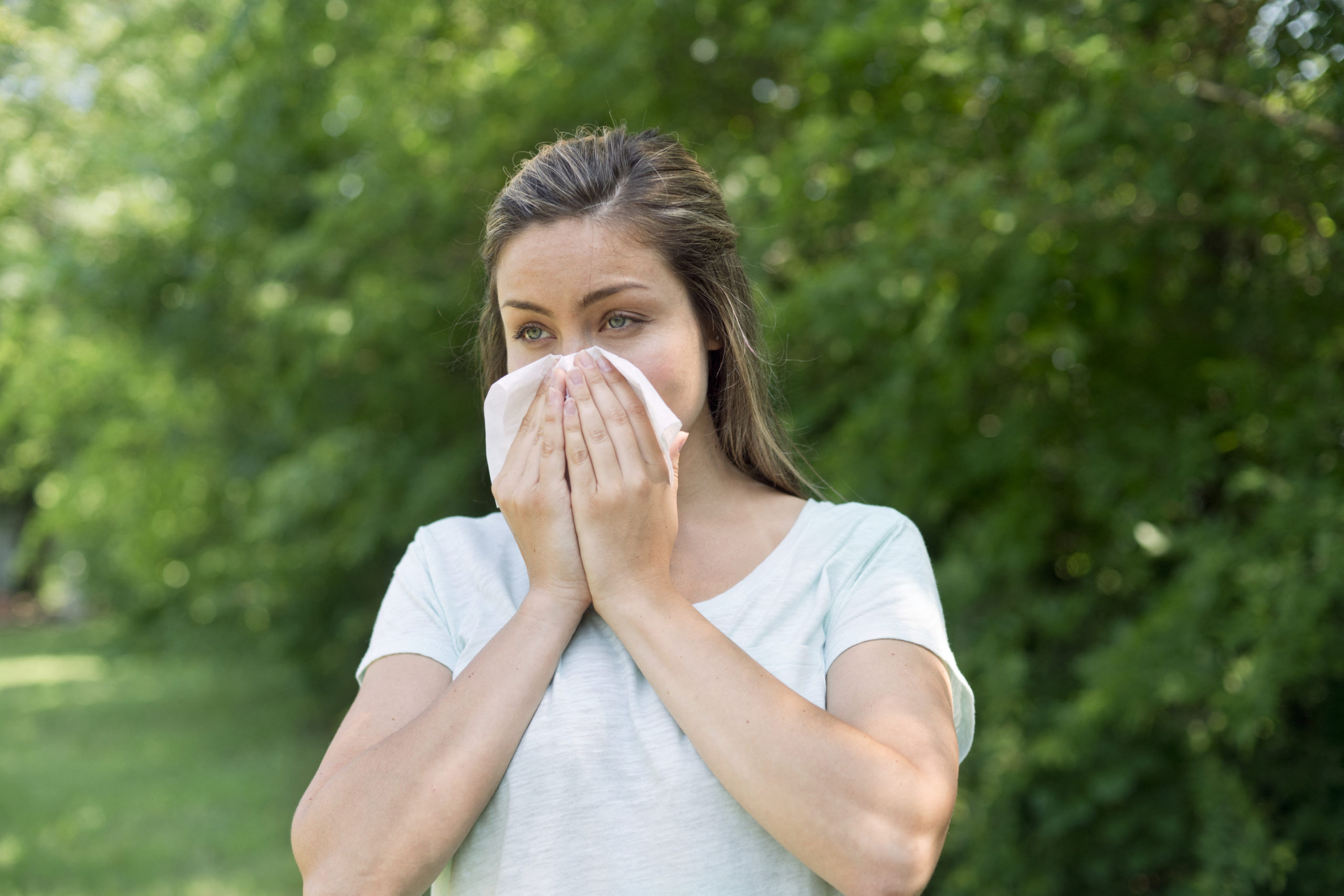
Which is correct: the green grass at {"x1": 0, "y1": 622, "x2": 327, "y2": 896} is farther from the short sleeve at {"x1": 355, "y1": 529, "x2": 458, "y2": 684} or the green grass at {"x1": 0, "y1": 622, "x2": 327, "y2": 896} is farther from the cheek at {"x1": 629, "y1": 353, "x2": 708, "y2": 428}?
the cheek at {"x1": 629, "y1": 353, "x2": 708, "y2": 428}

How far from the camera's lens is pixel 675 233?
1.65m

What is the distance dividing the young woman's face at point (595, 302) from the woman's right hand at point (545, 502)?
0.29 ft

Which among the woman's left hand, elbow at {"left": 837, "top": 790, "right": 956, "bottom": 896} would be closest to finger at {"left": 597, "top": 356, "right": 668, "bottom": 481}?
the woman's left hand

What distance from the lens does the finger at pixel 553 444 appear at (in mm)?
1504

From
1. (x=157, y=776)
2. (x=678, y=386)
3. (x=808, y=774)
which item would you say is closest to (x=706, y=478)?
(x=678, y=386)

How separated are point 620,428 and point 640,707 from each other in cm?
36

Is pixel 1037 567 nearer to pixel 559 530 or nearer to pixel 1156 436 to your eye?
pixel 1156 436

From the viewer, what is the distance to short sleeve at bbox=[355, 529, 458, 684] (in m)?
1.57

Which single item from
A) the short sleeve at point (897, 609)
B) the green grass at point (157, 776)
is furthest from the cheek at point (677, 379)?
the green grass at point (157, 776)

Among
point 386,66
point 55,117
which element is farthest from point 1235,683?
point 55,117

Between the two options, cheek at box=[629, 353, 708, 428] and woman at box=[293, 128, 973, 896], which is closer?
woman at box=[293, 128, 973, 896]

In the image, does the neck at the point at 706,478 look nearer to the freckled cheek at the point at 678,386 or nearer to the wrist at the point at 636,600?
the freckled cheek at the point at 678,386

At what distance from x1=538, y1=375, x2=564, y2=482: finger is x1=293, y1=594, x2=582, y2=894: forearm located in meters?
0.21

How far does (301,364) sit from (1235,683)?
4469 mm
